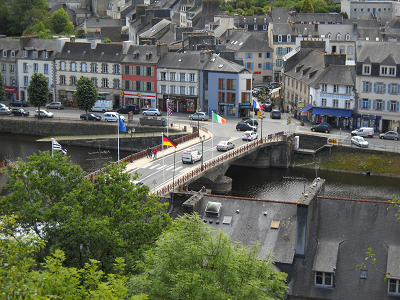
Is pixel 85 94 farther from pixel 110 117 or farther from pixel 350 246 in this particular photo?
pixel 350 246

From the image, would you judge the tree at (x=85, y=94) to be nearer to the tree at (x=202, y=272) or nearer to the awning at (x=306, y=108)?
the awning at (x=306, y=108)

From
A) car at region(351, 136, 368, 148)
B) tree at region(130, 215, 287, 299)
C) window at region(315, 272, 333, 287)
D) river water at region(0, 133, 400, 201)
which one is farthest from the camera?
car at region(351, 136, 368, 148)

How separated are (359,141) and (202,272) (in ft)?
172

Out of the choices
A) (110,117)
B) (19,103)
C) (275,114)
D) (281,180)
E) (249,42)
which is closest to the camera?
(281,180)

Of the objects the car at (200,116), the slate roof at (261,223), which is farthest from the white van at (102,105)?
the slate roof at (261,223)

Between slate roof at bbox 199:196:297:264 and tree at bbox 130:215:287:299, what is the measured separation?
321 inches

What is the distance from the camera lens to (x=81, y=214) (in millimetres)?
36719

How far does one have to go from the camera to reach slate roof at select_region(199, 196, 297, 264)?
1629 inches

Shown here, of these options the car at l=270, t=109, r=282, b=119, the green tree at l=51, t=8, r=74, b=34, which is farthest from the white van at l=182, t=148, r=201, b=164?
the green tree at l=51, t=8, r=74, b=34

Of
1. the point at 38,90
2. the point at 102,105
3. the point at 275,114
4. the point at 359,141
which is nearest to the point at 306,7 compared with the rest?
the point at 275,114

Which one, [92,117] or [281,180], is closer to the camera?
[281,180]

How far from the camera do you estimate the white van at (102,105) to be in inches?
3907

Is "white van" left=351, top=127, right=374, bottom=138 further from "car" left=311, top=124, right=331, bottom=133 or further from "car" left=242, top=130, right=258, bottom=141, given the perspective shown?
"car" left=242, top=130, right=258, bottom=141

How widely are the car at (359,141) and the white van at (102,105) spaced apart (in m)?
35.9
